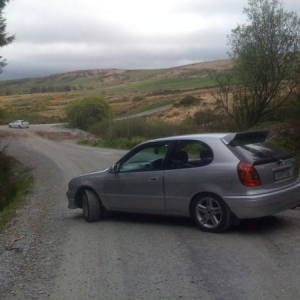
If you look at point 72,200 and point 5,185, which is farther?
point 5,185

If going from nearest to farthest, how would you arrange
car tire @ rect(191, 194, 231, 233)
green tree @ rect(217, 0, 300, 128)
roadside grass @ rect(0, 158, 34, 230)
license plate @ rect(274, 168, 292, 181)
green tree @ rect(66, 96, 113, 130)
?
car tire @ rect(191, 194, 231, 233) < license plate @ rect(274, 168, 292, 181) < roadside grass @ rect(0, 158, 34, 230) < green tree @ rect(217, 0, 300, 128) < green tree @ rect(66, 96, 113, 130)

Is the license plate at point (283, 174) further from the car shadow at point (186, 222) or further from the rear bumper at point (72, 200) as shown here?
the rear bumper at point (72, 200)

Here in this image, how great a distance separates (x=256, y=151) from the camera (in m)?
9.70

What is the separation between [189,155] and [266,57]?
21.6m

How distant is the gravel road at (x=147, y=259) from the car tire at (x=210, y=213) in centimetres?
20

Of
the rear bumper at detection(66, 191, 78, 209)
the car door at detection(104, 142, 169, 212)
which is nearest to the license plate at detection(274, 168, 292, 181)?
the car door at detection(104, 142, 169, 212)

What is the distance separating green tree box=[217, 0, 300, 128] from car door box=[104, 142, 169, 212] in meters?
20.3

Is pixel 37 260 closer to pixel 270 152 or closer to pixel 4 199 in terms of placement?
pixel 270 152

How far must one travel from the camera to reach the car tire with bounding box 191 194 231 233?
31.0 feet

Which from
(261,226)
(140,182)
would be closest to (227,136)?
(261,226)

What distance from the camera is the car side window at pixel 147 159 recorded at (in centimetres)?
1047

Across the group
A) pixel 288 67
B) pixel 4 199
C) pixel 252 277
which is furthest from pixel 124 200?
pixel 288 67

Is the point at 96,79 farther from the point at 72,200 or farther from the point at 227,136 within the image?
the point at 227,136

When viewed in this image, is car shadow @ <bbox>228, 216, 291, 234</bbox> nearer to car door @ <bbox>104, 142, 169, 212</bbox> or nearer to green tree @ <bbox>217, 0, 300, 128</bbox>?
car door @ <bbox>104, 142, 169, 212</bbox>
